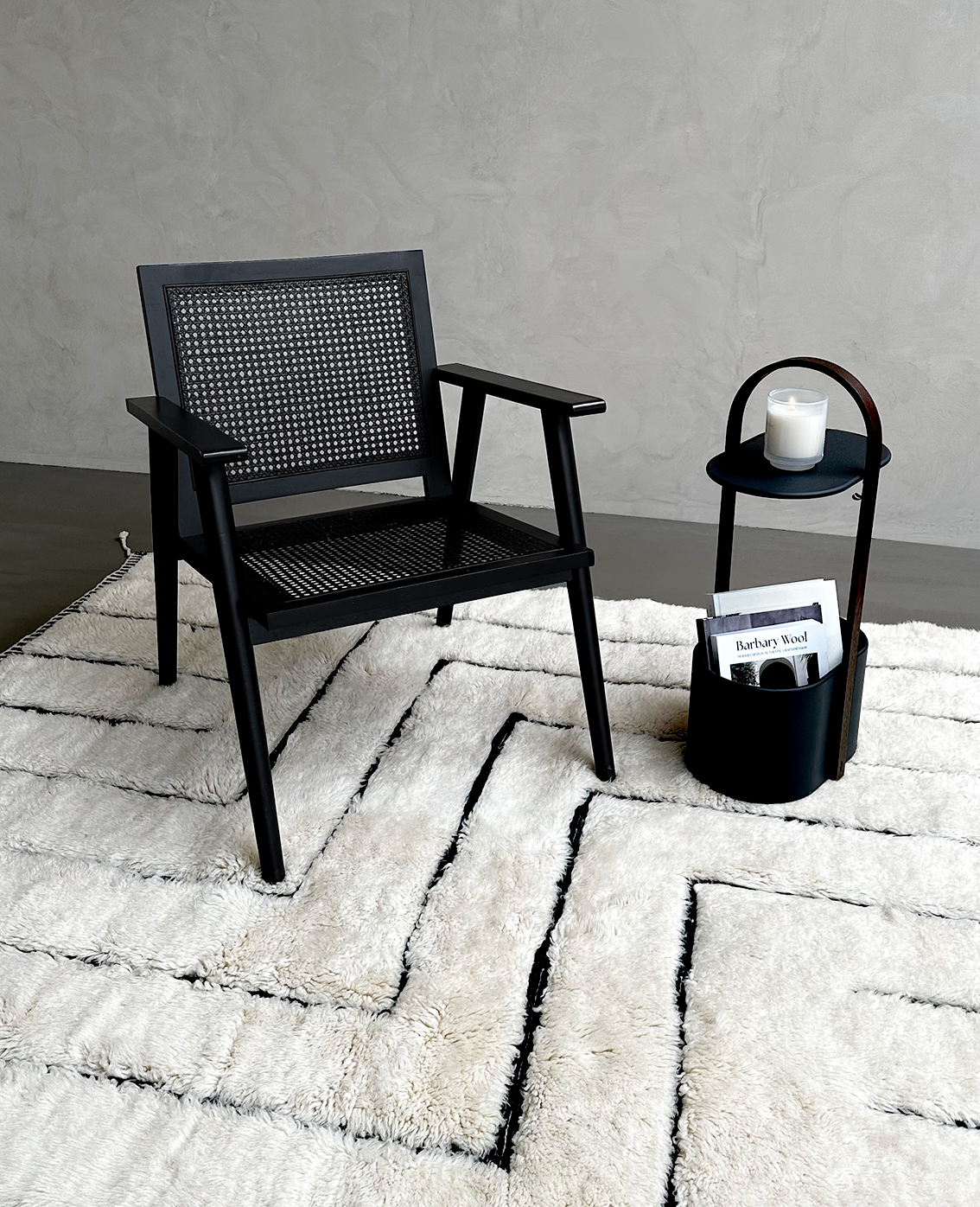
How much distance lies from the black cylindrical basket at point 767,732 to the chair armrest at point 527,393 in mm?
420

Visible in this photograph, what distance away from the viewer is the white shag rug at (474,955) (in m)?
1.08

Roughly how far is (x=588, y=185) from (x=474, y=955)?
6.74 feet

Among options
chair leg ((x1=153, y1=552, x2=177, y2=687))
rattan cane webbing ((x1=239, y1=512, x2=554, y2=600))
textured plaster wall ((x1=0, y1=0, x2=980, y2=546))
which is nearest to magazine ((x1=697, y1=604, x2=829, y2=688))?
rattan cane webbing ((x1=239, y1=512, x2=554, y2=600))

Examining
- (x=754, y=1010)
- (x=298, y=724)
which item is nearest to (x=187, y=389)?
(x=298, y=724)

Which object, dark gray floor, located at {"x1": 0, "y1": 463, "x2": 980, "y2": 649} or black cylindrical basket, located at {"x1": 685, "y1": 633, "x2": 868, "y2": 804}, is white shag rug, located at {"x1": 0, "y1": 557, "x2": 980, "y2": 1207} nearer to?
black cylindrical basket, located at {"x1": 685, "y1": 633, "x2": 868, "y2": 804}

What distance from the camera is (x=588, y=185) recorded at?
273 centimetres

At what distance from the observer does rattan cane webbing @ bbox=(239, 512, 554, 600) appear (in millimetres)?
1545

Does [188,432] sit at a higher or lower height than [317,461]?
higher

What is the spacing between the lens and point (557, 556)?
158 cm

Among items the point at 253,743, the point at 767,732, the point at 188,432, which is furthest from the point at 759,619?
the point at 188,432

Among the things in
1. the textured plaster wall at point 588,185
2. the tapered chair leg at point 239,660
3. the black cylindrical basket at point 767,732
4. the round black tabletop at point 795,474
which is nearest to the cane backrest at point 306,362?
the tapered chair leg at point 239,660

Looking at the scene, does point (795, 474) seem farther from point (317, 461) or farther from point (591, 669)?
point (317, 461)

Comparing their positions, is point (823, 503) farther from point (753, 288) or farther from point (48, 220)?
point (48, 220)

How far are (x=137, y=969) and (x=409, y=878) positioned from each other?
36cm
